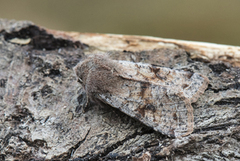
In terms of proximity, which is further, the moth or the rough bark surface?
the moth

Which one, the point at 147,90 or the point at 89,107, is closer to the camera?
the point at 147,90

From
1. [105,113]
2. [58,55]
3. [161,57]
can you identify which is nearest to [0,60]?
[58,55]

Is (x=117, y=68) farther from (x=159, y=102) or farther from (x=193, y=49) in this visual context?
(x=193, y=49)

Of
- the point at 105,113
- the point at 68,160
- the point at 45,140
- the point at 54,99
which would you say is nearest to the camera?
the point at 68,160

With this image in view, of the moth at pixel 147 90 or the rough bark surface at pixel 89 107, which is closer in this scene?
the rough bark surface at pixel 89 107
